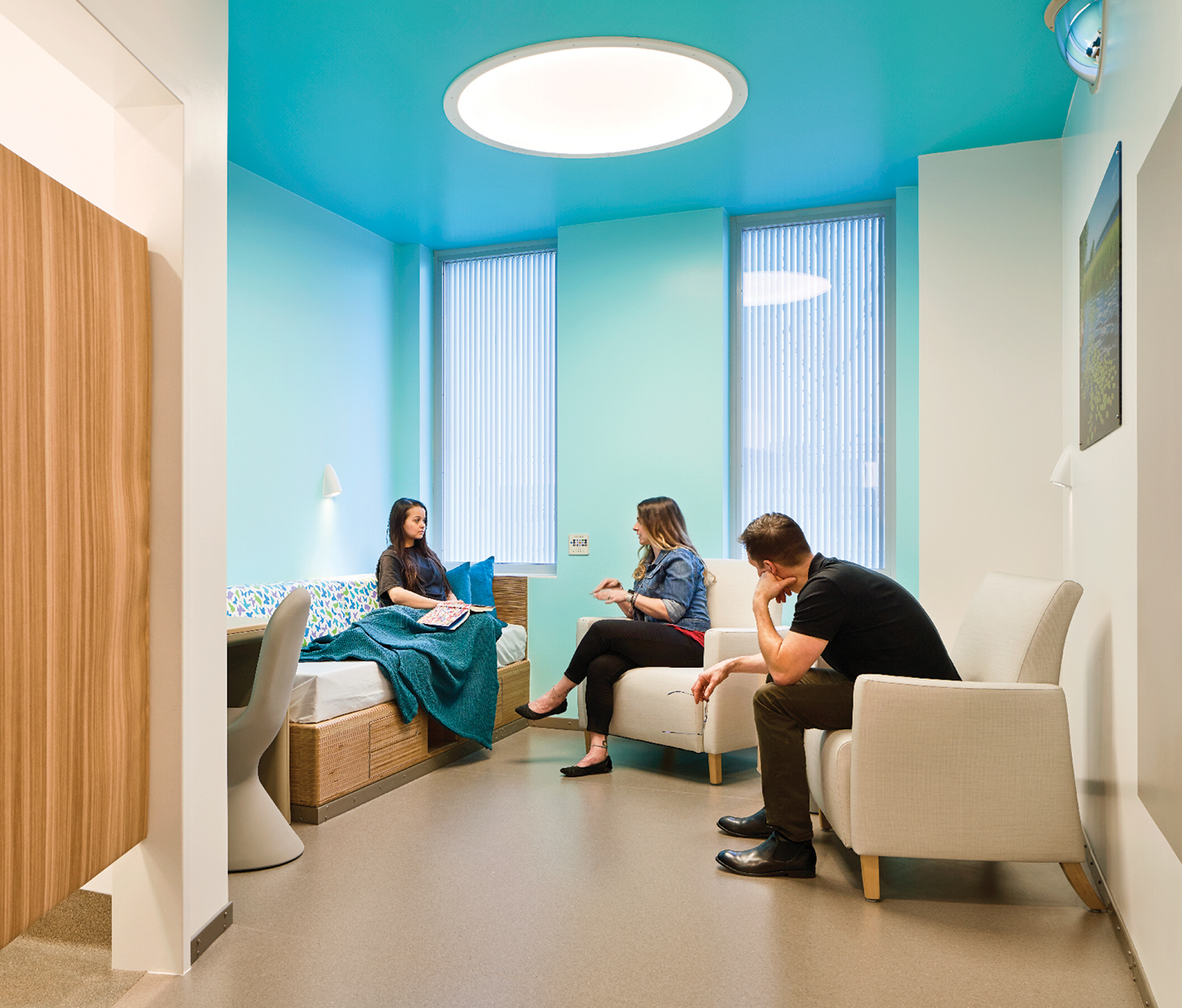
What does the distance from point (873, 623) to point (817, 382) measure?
2.34 metres

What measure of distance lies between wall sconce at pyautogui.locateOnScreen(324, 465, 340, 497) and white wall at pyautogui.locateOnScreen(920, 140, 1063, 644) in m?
2.82

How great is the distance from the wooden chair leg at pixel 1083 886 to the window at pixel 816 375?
89.0 inches

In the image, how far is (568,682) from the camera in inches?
162

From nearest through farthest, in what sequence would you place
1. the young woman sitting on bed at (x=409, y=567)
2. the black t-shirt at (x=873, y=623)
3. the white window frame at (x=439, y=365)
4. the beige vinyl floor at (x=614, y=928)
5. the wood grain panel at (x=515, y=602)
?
the beige vinyl floor at (x=614, y=928)
the black t-shirt at (x=873, y=623)
the young woman sitting on bed at (x=409, y=567)
the wood grain panel at (x=515, y=602)
the white window frame at (x=439, y=365)

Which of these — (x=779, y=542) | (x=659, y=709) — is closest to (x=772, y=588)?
(x=779, y=542)

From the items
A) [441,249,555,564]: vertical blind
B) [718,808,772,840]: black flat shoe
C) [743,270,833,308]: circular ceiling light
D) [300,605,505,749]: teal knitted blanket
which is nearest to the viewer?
[718,808,772,840]: black flat shoe

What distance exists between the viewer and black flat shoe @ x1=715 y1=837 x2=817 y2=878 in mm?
2766

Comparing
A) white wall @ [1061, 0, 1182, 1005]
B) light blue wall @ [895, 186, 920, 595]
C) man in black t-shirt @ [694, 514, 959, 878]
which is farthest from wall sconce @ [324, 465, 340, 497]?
white wall @ [1061, 0, 1182, 1005]

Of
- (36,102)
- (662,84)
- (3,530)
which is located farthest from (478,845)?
(662,84)

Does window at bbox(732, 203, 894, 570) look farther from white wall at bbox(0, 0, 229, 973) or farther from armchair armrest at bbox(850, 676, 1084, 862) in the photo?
white wall at bbox(0, 0, 229, 973)

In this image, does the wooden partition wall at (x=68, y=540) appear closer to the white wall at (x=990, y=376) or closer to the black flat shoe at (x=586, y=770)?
the black flat shoe at (x=586, y=770)

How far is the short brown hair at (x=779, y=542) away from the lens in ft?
9.75

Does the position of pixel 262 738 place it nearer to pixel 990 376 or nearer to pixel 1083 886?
pixel 1083 886

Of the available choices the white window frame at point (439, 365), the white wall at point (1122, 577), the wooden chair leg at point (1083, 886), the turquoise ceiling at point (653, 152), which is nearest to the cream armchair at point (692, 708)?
the white wall at point (1122, 577)
